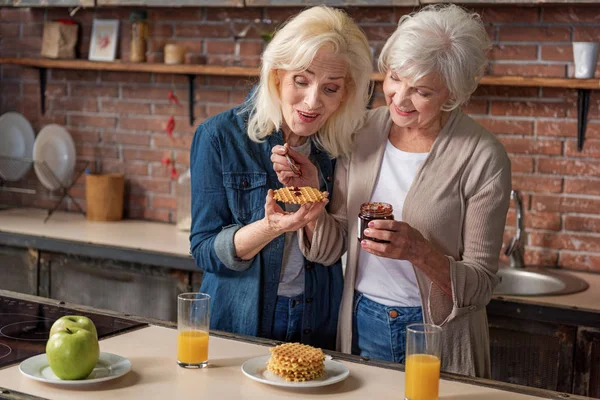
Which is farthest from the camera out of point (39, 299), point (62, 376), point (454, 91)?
point (39, 299)

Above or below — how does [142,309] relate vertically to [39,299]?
below

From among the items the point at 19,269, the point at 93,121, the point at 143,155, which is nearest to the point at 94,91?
the point at 93,121

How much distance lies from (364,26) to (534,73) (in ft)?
2.46

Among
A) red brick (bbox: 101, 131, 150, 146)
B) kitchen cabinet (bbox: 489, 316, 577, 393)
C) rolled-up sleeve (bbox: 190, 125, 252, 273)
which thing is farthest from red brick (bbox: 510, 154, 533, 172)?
red brick (bbox: 101, 131, 150, 146)

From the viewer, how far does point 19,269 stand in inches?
153

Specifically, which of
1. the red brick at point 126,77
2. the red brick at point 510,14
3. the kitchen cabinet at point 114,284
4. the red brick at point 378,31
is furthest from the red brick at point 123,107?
the red brick at point 510,14

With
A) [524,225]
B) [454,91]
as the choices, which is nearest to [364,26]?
[524,225]

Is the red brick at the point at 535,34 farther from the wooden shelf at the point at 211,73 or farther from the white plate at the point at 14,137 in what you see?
the white plate at the point at 14,137

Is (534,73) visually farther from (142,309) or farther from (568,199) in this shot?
(142,309)

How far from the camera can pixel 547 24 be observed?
3.35 meters

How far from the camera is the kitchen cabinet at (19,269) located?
386cm

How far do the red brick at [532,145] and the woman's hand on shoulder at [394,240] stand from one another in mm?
1445

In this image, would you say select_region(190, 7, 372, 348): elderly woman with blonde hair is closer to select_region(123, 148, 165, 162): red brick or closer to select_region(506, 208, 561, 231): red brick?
select_region(506, 208, 561, 231): red brick

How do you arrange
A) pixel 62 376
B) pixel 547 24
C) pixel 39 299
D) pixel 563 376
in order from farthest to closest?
pixel 547 24 < pixel 563 376 < pixel 39 299 < pixel 62 376
